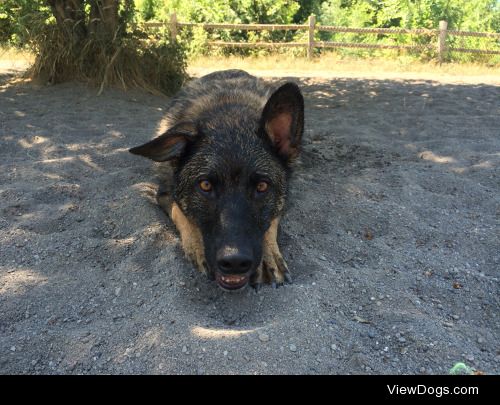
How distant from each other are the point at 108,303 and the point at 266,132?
5.25ft

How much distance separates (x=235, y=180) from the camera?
9.86ft

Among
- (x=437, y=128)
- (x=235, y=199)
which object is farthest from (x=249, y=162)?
(x=437, y=128)

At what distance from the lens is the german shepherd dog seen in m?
2.88

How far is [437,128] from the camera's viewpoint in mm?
7023

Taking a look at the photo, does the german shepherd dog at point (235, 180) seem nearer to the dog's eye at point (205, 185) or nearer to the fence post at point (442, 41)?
the dog's eye at point (205, 185)

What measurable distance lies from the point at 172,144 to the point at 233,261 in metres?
1.04

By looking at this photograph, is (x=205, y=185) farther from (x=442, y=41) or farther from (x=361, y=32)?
(x=442, y=41)

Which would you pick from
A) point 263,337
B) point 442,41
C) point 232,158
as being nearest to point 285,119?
point 232,158

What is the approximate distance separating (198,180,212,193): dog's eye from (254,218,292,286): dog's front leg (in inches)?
25.7

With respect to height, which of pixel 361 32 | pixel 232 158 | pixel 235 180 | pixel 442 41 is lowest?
pixel 442 41

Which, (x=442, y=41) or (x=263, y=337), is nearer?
(x=263, y=337)

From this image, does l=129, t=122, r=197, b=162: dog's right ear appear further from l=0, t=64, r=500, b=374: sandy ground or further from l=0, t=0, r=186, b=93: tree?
l=0, t=0, r=186, b=93: tree

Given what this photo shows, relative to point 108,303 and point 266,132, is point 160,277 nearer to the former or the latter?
point 108,303

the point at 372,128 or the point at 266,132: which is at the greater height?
the point at 266,132
